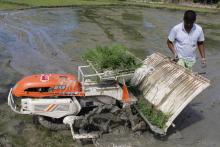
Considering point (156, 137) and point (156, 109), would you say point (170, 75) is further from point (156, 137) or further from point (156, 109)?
point (156, 137)

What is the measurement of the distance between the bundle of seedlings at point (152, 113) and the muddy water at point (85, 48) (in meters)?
0.31

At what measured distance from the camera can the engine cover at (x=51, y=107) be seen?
691 centimetres

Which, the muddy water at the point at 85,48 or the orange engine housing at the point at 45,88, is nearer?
the orange engine housing at the point at 45,88

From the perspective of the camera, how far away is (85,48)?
48.1 feet

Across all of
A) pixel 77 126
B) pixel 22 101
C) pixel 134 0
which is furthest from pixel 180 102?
pixel 134 0

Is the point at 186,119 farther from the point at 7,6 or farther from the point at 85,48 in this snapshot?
the point at 7,6

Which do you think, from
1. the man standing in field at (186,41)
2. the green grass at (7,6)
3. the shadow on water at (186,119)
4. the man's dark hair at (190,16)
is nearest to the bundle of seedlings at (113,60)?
the man standing in field at (186,41)

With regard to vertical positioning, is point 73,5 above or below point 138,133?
below

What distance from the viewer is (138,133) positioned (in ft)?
23.7

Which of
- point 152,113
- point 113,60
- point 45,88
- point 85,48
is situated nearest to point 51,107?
point 45,88

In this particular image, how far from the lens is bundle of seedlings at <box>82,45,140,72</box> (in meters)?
7.17

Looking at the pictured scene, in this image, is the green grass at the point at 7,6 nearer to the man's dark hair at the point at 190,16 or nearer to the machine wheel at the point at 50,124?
the machine wheel at the point at 50,124

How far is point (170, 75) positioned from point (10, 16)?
1674cm

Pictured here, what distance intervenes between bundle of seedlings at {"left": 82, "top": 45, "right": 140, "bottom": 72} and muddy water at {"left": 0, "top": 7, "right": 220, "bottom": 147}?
1103 mm
